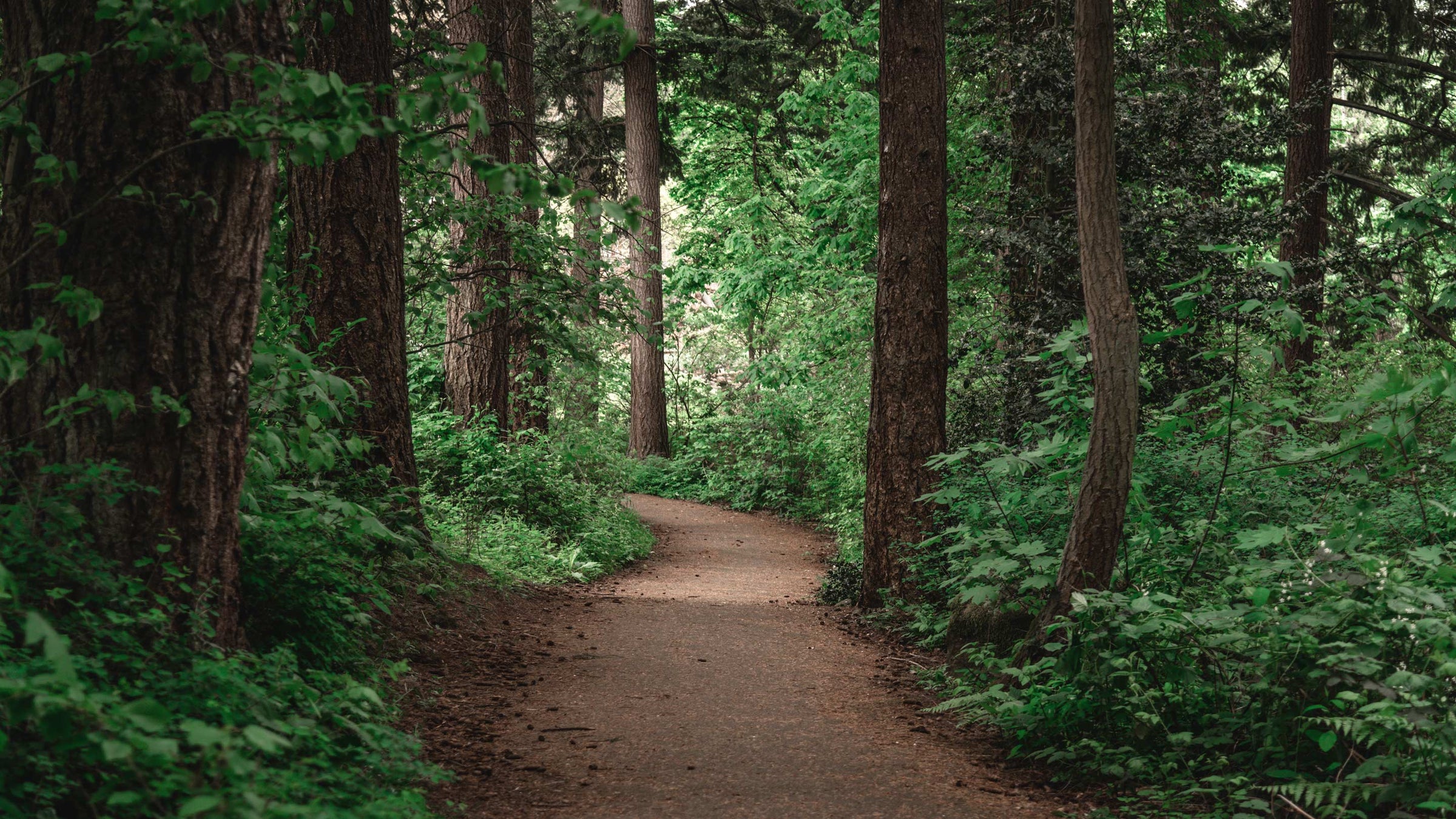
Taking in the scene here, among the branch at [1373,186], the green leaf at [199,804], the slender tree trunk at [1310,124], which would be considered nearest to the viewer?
the green leaf at [199,804]

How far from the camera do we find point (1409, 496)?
5.63m

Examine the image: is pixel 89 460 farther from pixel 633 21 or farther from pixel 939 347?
pixel 633 21

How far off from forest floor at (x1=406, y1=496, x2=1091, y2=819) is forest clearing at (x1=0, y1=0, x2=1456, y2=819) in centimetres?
4

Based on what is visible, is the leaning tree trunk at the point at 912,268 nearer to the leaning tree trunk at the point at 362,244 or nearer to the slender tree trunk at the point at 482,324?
the leaning tree trunk at the point at 362,244

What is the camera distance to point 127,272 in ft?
11.0

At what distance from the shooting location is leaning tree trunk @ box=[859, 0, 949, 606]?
8453 millimetres

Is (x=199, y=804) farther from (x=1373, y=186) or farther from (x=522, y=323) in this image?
(x=1373, y=186)

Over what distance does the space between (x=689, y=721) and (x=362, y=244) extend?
14.0 feet

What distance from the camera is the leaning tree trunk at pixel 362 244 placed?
7051 mm

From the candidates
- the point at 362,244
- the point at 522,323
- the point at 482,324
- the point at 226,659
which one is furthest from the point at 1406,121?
the point at 226,659

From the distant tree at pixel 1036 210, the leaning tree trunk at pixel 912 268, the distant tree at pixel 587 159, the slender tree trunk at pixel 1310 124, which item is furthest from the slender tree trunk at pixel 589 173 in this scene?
the slender tree trunk at pixel 1310 124

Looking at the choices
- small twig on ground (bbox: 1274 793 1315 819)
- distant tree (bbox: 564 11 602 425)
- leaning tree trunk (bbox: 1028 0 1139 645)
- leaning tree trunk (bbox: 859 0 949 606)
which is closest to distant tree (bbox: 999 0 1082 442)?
leaning tree trunk (bbox: 859 0 949 606)

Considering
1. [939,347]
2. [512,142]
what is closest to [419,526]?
[939,347]

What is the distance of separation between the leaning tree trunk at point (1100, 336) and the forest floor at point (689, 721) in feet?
3.70
